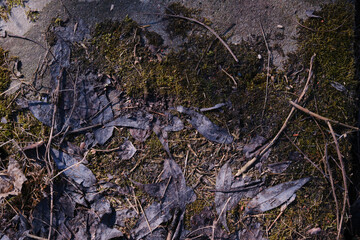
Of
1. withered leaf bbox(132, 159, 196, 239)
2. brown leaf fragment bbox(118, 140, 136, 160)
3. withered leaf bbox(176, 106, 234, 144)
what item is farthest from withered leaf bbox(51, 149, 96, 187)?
withered leaf bbox(176, 106, 234, 144)

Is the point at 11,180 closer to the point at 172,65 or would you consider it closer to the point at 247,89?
the point at 172,65

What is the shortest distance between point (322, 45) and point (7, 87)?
10.3ft

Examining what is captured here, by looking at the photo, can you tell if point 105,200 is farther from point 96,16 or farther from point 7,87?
point 96,16

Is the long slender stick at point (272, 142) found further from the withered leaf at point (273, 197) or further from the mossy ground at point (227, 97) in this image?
the withered leaf at point (273, 197)


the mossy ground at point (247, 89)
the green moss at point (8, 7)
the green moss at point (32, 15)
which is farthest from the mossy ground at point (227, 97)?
the green moss at point (8, 7)

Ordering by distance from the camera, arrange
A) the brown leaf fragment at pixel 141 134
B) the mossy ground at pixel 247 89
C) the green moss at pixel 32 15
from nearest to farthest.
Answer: the mossy ground at pixel 247 89, the brown leaf fragment at pixel 141 134, the green moss at pixel 32 15

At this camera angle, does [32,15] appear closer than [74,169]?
No

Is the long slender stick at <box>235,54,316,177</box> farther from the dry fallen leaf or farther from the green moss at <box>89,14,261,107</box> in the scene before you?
the dry fallen leaf

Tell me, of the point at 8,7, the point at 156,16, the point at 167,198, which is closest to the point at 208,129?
the point at 167,198

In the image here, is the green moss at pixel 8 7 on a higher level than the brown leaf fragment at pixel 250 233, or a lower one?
higher

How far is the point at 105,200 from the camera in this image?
2.43 meters

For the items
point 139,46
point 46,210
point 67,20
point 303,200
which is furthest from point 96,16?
point 303,200

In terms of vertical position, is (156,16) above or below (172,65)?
above

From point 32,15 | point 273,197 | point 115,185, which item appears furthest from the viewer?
point 32,15
